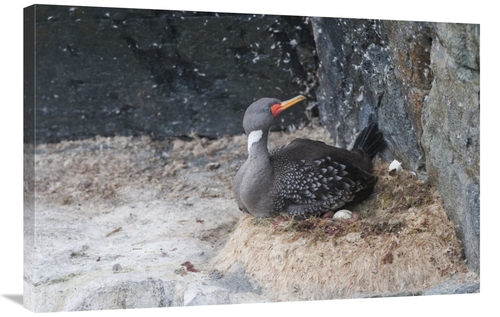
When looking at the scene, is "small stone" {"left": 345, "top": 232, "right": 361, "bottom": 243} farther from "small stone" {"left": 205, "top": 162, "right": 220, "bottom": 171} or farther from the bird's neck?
"small stone" {"left": 205, "top": 162, "right": 220, "bottom": 171}

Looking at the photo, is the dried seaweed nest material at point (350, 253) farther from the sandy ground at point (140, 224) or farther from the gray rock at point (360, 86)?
the gray rock at point (360, 86)

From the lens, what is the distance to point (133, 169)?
652 centimetres

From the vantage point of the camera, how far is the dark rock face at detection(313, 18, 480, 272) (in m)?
5.86

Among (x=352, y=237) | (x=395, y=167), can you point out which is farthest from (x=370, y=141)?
(x=352, y=237)

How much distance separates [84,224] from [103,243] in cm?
23

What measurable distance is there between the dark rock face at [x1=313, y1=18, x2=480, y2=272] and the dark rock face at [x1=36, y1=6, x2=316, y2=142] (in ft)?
1.28

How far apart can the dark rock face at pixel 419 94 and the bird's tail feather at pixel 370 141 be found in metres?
0.06

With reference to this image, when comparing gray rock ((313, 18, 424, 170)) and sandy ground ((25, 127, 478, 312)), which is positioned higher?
gray rock ((313, 18, 424, 170))

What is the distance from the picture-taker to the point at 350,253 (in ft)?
18.8

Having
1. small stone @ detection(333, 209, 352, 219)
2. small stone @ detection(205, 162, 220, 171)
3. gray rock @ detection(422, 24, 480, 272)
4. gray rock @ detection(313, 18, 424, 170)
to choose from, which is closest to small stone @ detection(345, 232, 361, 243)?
small stone @ detection(333, 209, 352, 219)

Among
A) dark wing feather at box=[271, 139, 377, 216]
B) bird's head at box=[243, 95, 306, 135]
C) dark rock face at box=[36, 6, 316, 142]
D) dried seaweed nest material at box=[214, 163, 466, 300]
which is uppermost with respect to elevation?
dark rock face at box=[36, 6, 316, 142]

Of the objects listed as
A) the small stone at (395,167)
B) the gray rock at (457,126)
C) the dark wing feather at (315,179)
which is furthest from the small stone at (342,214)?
the gray rock at (457,126)

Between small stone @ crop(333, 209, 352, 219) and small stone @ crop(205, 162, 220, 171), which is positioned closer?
small stone @ crop(333, 209, 352, 219)

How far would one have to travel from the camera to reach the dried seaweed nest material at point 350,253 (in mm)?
5699
